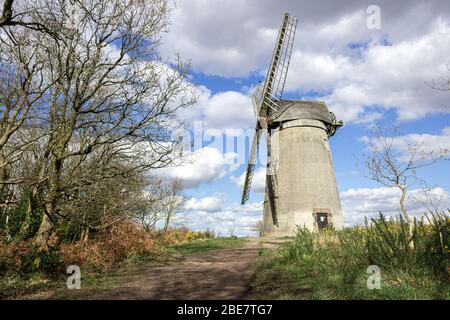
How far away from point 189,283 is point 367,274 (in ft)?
15.1

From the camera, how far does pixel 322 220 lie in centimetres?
2330

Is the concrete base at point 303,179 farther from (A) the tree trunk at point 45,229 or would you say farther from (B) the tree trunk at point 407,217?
(A) the tree trunk at point 45,229

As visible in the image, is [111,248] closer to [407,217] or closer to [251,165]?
[407,217]

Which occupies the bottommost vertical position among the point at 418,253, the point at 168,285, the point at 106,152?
the point at 168,285

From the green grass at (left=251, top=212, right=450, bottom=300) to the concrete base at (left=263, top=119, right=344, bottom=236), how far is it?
12.8 meters

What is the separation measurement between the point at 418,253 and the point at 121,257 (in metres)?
10.5

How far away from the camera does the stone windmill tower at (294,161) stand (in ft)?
76.9

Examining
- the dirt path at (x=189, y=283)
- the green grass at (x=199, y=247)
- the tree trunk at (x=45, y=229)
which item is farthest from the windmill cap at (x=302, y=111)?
the tree trunk at (x=45, y=229)

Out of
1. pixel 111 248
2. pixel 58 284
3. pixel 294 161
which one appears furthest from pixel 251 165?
pixel 58 284

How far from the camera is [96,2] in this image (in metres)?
11.4

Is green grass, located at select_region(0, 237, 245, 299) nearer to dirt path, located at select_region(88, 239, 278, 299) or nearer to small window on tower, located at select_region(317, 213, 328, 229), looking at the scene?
dirt path, located at select_region(88, 239, 278, 299)

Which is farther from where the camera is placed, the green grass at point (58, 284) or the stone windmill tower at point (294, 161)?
the stone windmill tower at point (294, 161)
